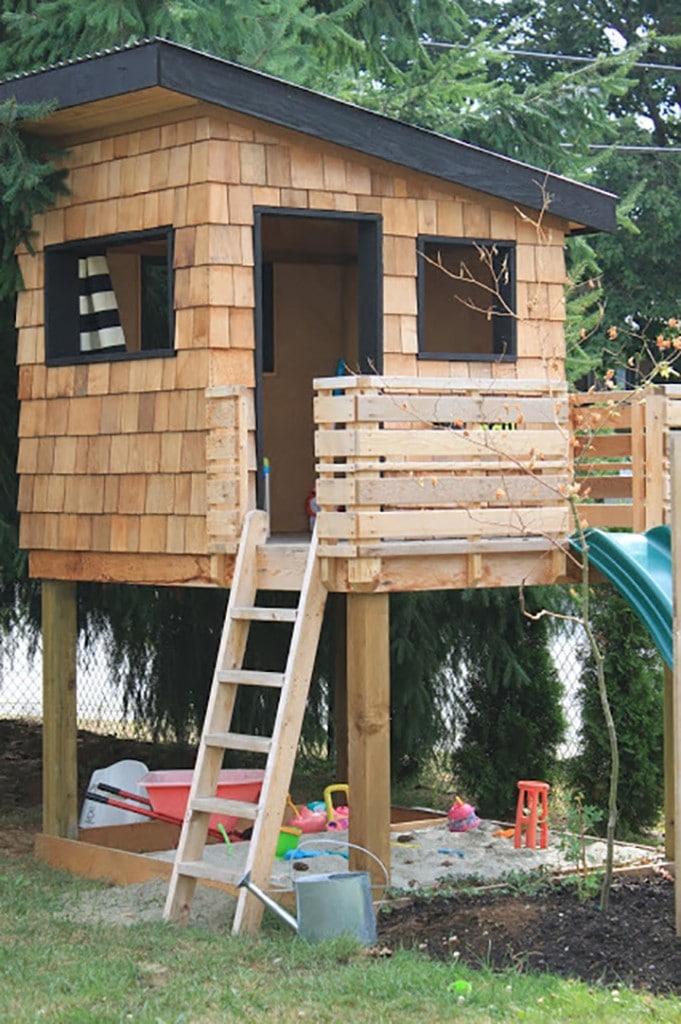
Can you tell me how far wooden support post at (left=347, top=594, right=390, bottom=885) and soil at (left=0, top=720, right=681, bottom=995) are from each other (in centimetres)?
38

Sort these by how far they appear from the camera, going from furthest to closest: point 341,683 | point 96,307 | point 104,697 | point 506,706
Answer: point 104,697
point 506,706
point 341,683
point 96,307

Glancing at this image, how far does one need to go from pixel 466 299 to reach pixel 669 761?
3567 millimetres

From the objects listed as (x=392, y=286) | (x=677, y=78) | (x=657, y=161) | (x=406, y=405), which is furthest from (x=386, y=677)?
(x=677, y=78)

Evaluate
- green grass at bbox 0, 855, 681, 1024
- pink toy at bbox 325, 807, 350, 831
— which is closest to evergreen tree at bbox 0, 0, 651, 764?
pink toy at bbox 325, 807, 350, 831

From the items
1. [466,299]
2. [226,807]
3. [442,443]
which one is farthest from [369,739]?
[466,299]

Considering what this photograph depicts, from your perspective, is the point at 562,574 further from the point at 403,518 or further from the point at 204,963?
the point at 204,963

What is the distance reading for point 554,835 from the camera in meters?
11.0

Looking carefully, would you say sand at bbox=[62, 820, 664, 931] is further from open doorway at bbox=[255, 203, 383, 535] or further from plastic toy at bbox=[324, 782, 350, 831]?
open doorway at bbox=[255, 203, 383, 535]

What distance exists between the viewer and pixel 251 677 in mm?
8914

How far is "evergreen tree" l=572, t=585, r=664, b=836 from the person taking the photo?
475 inches

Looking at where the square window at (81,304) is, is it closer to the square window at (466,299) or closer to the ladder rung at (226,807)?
the square window at (466,299)

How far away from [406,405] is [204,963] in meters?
3.09

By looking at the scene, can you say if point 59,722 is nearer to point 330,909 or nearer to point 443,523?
point 443,523

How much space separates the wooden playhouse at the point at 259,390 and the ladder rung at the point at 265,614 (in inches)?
1.8
